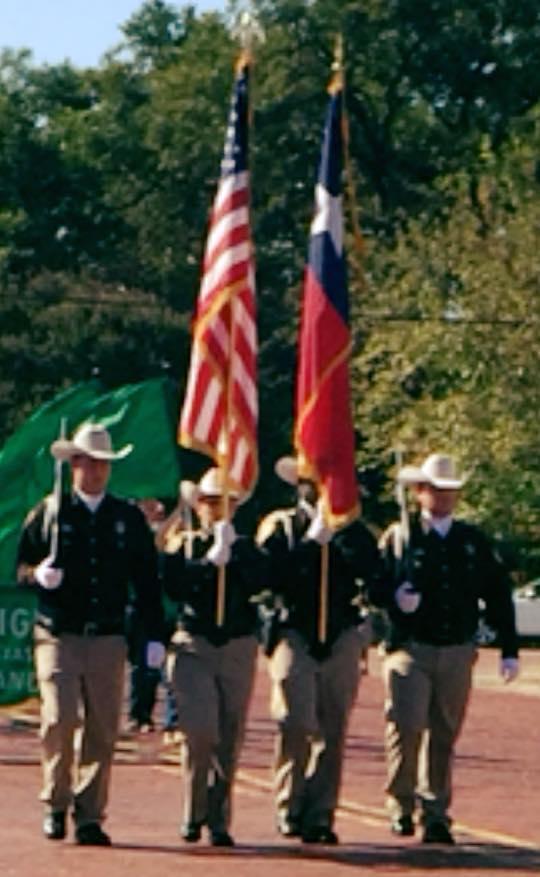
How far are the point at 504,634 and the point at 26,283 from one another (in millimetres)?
54437

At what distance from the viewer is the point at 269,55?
6644 cm

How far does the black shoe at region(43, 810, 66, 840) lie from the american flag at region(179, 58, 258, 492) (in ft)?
6.51

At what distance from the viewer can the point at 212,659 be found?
14.1m

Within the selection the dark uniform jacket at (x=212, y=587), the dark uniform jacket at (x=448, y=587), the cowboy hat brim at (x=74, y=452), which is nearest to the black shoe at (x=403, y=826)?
the dark uniform jacket at (x=448, y=587)

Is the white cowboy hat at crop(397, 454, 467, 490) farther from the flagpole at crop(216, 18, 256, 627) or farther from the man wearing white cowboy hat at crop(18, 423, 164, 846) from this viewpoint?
the man wearing white cowboy hat at crop(18, 423, 164, 846)

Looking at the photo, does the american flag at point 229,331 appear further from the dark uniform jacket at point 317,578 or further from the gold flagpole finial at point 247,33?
the dark uniform jacket at point 317,578

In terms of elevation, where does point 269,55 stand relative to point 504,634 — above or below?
above

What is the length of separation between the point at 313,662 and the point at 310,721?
325 mm

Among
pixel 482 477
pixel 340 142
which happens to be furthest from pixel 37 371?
pixel 340 142

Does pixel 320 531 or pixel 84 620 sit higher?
pixel 320 531

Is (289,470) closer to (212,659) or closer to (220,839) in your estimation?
(212,659)

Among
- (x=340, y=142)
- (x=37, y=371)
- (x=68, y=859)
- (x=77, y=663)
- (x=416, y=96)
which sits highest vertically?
(x=416, y=96)

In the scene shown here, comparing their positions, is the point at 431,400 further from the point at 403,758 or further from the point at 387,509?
the point at 403,758

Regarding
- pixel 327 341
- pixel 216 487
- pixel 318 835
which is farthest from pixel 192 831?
pixel 327 341
